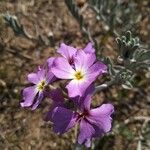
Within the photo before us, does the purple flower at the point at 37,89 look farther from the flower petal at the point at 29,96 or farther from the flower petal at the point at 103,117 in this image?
the flower petal at the point at 103,117

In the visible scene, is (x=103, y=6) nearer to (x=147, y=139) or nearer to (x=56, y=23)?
(x=56, y=23)

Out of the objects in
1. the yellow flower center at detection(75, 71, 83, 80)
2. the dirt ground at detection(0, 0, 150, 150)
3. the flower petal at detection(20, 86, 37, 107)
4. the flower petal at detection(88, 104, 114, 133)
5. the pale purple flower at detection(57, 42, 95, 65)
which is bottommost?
the dirt ground at detection(0, 0, 150, 150)

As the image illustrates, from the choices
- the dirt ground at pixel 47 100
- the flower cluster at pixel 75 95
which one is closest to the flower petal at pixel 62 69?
the flower cluster at pixel 75 95

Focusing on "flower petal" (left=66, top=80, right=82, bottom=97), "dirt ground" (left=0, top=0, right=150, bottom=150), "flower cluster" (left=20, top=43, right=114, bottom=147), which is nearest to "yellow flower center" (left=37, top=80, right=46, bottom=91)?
"flower cluster" (left=20, top=43, right=114, bottom=147)

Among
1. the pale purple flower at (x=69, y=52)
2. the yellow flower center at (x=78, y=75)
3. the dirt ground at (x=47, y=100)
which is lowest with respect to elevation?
the dirt ground at (x=47, y=100)

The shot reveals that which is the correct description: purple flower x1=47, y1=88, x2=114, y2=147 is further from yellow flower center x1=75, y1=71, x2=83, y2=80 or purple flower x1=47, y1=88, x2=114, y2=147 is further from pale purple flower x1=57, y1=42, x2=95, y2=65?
pale purple flower x1=57, y1=42, x2=95, y2=65

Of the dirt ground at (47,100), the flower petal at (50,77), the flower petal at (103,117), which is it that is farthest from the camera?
the dirt ground at (47,100)

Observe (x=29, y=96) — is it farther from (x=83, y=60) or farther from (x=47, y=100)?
(x=47, y=100)
